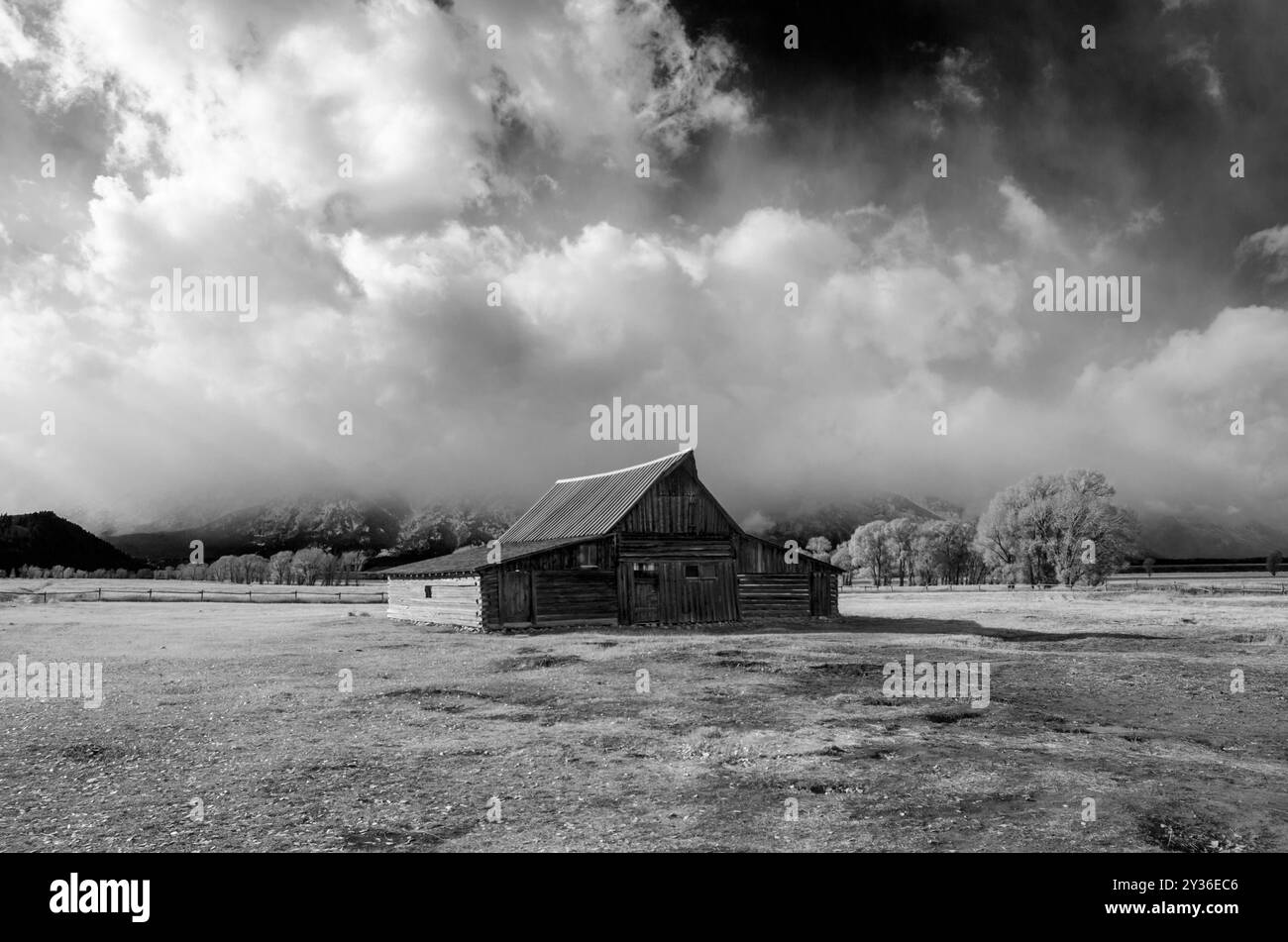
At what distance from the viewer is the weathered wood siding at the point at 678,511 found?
43.8m

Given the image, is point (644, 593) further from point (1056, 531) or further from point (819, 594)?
point (1056, 531)

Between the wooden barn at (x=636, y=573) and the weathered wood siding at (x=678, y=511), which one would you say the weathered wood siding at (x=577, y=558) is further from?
the weathered wood siding at (x=678, y=511)

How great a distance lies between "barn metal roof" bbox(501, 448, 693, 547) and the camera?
44.8m

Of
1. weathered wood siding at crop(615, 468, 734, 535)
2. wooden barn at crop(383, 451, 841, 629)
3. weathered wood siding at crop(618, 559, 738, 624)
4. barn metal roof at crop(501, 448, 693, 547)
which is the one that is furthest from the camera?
barn metal roof at crop(501, 448, 693, 547)

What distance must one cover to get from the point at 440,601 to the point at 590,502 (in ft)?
36.0

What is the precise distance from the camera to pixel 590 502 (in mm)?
49812

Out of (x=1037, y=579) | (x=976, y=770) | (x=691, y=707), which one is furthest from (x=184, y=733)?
(x=1037, y=579)

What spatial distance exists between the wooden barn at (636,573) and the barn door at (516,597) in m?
0.05

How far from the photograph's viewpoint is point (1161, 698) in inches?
752

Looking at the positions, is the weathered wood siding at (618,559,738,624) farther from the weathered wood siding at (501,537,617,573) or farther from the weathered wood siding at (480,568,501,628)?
the weathered wood siding at (480,568,501,628)

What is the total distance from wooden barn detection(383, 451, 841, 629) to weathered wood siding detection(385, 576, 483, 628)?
4.2 inches

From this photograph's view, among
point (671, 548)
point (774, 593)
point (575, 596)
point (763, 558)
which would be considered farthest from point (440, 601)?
point (774, 593)

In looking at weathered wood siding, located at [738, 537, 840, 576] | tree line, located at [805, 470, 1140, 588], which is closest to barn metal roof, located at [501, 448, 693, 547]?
weathered wood siding, located at [738, 537, 840, 576]
